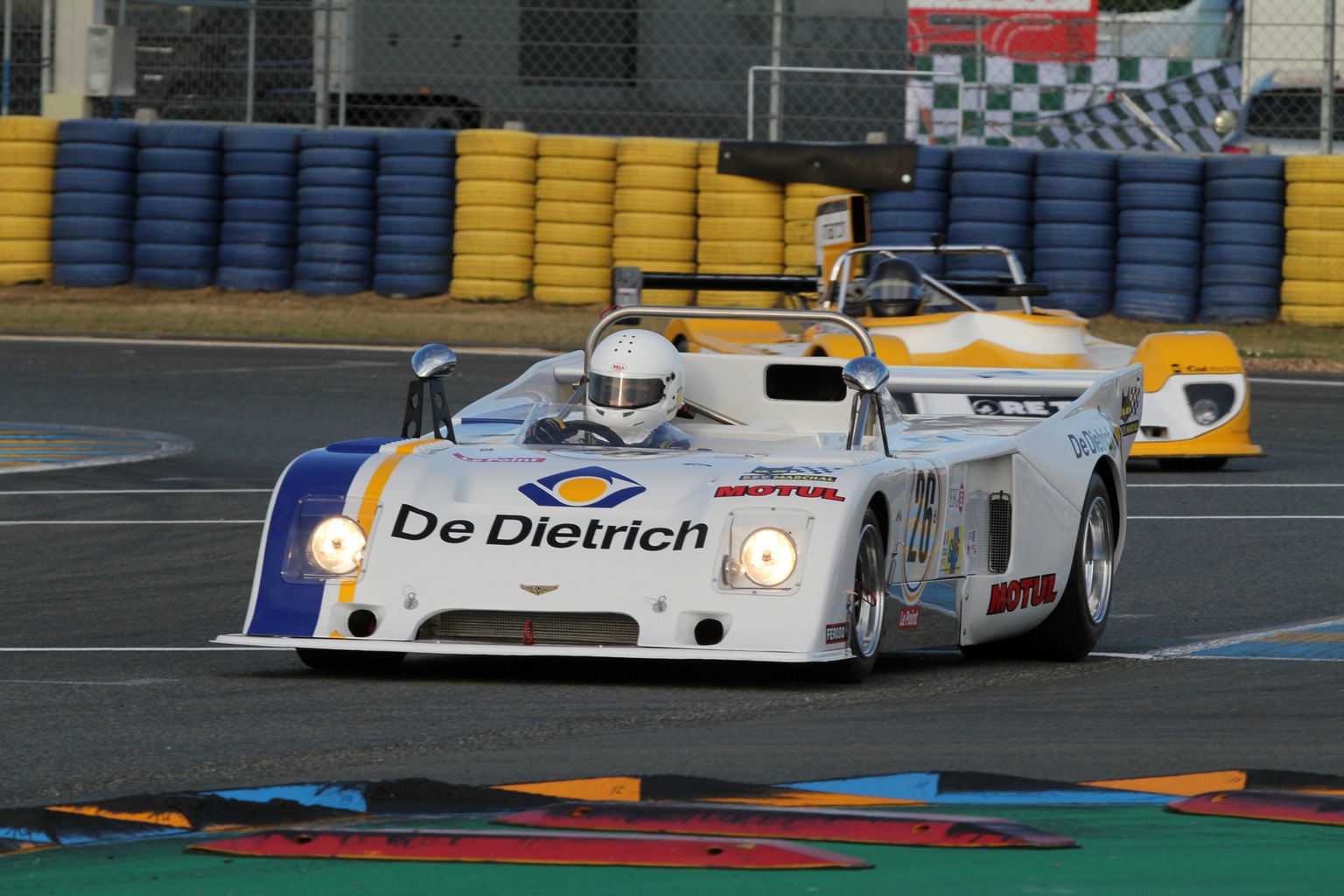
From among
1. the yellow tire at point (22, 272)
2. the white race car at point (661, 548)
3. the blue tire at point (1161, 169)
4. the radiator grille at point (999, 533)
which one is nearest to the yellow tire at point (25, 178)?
the yellow tire at point (22, 272)

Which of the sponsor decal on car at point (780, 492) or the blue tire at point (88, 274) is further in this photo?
the blue tire at point (88, 274)

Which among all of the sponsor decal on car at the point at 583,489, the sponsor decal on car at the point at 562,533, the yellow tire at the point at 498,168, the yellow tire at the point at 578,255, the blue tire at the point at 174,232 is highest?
A: the yellow tire at the point at 498,168

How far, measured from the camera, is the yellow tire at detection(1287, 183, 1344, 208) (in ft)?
63.7

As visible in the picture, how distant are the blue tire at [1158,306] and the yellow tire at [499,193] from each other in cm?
541

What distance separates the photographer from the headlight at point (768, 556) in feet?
19.6

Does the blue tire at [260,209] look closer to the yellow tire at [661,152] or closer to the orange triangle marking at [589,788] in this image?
the yellow tire at [661,152]

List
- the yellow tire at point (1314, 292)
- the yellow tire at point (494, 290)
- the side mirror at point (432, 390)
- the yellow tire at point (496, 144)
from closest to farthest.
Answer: the side mirror at point (432, 390) → the yellow tire at point (1314, 292) → the yellow tire at point (496, 144) → the yellow tire at point (494, 290)

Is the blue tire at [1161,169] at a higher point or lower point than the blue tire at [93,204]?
higher

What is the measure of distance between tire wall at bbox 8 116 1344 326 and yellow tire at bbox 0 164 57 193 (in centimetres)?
2

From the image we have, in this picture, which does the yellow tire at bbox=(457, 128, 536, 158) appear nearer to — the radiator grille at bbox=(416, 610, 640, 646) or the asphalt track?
the asphalt track

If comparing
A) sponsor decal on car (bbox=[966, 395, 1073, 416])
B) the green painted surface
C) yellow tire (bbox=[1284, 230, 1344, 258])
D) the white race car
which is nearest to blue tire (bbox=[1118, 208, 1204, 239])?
yellow tire (bbox=[1284, 230, 1344, 258])

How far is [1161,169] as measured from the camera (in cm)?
1995

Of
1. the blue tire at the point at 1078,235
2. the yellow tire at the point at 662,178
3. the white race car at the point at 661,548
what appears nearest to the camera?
the white race car at the point at 661,548

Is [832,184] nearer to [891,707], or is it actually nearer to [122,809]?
[891,707]
